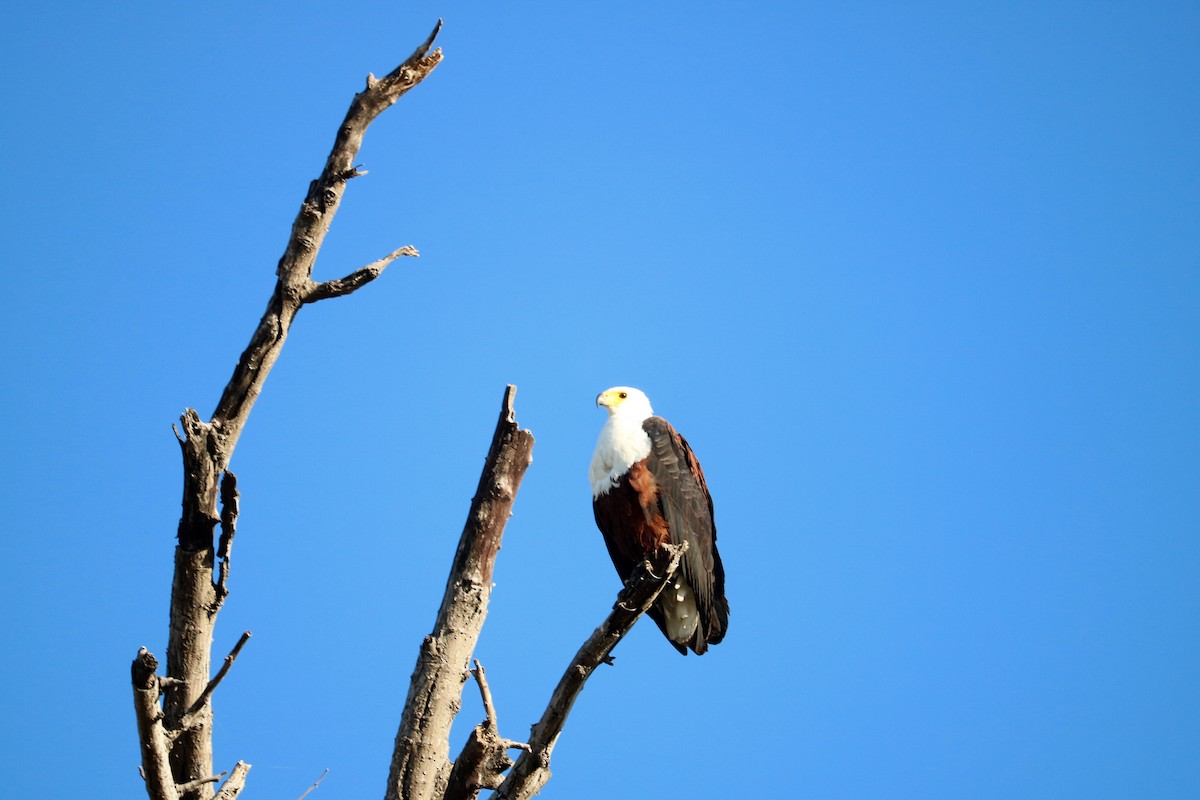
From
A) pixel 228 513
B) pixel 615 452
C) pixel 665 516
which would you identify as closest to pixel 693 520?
pixel 665 516

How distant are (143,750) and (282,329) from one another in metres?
1.73

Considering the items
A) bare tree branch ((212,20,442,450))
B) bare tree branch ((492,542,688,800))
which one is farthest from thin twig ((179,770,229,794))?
bare tree branch ((212,20,442,450))

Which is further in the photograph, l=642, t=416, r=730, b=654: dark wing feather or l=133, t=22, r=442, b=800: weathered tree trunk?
l=642, t=416, r=730, b=654: dark wing feather

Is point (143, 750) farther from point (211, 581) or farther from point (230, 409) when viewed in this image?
point (230, 409)

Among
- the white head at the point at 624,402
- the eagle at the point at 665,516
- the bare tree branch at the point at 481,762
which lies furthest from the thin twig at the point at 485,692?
the white head at the point at 624,402

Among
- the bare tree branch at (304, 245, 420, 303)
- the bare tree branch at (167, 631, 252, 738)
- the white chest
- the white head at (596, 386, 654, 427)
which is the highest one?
the white head at (596, 386, 654, 427)

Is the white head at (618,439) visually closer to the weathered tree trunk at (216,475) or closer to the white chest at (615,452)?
the white chest at (615,452)

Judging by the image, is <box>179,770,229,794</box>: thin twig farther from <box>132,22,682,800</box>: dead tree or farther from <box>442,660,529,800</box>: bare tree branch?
Result: <box>442,660,529,800</box>: bare tree branch

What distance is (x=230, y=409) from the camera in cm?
426

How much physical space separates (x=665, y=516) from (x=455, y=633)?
200 centimetres

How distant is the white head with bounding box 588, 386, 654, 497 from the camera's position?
6.40m

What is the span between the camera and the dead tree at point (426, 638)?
416cm

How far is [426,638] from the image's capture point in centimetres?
457

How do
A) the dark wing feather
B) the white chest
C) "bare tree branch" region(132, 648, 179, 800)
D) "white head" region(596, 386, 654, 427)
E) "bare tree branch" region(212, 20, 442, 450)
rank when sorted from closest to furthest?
"bare tree branch" region(132, 648, 179, 800) < "bare tree branch" region(212, 20, 442, 450) < the dark wing feather < the white chest < "white head" region(596, 386, 654, 427)
